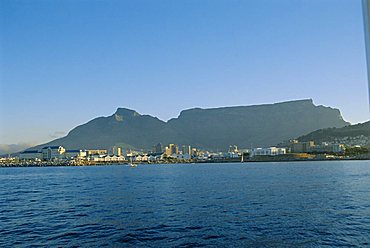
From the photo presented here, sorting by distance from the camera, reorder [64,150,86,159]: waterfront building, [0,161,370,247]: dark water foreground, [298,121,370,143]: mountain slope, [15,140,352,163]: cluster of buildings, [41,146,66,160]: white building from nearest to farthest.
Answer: [0,161,370,247]: dark water foreground, [15,140,352,163]: cluster of buildings, [298,121,370,143]: mountain slope, [41,146,66,160]: white building, [64,150,86,159]: waterfront building

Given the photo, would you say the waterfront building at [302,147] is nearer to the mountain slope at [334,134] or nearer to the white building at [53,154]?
the mountain slope at [334,134]

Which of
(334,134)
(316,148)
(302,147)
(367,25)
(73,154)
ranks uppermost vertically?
(334,134)

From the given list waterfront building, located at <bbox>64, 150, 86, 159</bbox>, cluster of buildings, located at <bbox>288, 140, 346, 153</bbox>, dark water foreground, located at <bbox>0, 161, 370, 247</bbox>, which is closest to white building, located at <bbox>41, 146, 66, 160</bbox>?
A: waterfront building, located at <bbox>64, 150, 86, 159</bbox>

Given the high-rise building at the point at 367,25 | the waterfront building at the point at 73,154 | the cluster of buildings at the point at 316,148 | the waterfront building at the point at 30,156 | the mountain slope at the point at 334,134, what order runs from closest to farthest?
the high-rise building at the point at 367,25 < the cluster of buildings at the point at 316,148 < the mountain slope at the point at 334,134 < the waterfront building at the point at 73,154 < the waterfront building at the point at 30,156

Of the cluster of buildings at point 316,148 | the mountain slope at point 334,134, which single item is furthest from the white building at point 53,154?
the mountain slope at point 334,134

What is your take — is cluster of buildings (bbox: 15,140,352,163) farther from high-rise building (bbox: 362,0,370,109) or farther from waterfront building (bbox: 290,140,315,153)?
high-rise building (bbox: 362,0,370,109)

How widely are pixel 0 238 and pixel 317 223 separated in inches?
294

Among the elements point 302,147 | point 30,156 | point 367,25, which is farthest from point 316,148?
point 367,25

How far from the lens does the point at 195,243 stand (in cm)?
672

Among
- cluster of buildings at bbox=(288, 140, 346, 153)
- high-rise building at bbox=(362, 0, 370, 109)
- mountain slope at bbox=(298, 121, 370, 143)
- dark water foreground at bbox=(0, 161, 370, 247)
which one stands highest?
mountain slope at bbox=(298, 121, 370, 143)

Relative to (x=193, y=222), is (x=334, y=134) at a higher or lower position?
higher

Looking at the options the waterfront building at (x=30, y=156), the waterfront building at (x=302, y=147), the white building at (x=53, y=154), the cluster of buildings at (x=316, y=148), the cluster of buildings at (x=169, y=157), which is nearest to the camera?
the cluster of buildings at (x=316, y=148)

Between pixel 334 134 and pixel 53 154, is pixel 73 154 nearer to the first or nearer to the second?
pixel 53 154

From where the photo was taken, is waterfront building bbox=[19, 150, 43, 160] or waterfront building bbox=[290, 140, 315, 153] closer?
waterfront building bbox=[290, 140, 315, 153]
